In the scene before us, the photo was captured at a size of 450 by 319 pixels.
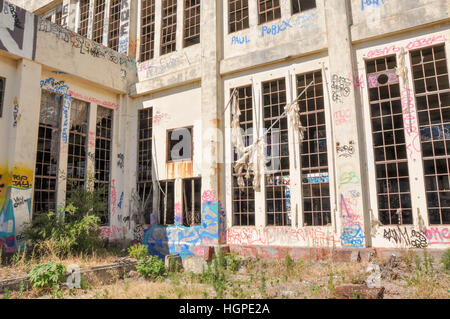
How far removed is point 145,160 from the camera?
14594 mm

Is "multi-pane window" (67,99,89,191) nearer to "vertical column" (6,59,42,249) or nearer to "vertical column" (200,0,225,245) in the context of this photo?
"vertical column" (6,59,42,249)

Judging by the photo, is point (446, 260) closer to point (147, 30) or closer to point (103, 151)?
point (103, 151)

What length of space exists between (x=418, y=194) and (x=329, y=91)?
3.85m

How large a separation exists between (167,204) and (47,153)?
4.61 metres

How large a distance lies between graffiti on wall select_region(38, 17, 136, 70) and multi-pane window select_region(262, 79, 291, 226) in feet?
21.3

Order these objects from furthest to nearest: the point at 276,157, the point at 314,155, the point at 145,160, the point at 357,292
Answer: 1. the point at 145,160
2. the point at 276,157
3. the point at 314,155
4. the point at 357,292

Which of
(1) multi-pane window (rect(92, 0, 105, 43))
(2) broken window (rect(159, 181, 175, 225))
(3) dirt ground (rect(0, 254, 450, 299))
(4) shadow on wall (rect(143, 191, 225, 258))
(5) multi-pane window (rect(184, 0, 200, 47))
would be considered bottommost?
(3) dirt ground (rect(0, 254, 450, 299))

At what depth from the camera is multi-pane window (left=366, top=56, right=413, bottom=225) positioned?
386 inches

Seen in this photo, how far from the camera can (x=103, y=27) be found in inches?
650

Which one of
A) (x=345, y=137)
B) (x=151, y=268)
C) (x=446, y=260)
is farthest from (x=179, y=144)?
(x=446, y=260)

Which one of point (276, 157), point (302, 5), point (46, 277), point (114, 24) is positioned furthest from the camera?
point (114, 24)

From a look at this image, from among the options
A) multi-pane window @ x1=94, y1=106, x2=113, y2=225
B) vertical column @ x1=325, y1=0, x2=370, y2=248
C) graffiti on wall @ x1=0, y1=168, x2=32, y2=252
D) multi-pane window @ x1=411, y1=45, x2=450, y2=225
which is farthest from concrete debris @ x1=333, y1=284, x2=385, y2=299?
multi-pane window @ x1=94, y1=106, x2=113, y2=225

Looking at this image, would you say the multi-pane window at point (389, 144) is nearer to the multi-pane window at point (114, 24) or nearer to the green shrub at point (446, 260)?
the green shrub at point (446, 260)
